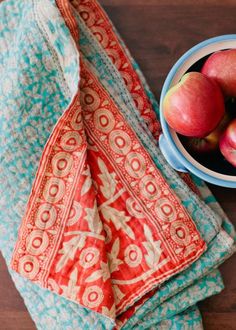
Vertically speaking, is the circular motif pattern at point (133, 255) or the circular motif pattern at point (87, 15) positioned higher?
the circular motif pattern at point (87, 15)

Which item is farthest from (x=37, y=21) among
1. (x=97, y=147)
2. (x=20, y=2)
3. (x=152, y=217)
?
(x=152, y=217)

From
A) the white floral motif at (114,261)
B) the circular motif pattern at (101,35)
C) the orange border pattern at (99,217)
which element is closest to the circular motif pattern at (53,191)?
the orange border pattern at (99,217)

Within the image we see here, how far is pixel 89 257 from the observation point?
0.65 metres

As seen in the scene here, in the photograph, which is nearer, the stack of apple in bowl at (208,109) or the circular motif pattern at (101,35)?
the stack of apple in bowl at (208,109)

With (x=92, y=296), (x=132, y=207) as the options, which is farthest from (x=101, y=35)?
(x=92, y=296)

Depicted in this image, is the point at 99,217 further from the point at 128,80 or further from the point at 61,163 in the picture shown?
the point at 128,80

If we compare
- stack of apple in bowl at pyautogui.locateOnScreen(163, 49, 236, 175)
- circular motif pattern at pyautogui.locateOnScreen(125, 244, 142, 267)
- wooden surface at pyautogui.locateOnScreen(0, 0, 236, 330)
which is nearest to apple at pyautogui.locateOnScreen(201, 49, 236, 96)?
stack of apple in bowl at pyautogui.locateOnScreen(163, 49, 236, 175)

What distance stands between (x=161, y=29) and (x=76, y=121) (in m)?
0.19

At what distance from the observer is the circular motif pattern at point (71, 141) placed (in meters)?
0.66

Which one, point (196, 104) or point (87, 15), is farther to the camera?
point (87, 15)

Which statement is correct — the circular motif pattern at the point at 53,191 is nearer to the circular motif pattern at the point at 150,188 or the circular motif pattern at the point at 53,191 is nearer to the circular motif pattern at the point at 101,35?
the circular motif pattern at the point at 150,188

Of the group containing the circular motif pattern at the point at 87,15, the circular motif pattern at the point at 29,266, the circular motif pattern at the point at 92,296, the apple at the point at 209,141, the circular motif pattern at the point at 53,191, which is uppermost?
the circular motif pattern at the point at 87,15

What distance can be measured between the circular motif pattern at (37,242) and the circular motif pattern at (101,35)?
0.27 meters

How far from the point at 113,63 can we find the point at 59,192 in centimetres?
20
